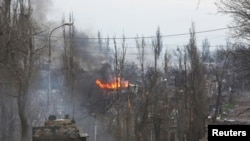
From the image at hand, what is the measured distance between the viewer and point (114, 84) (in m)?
41.0

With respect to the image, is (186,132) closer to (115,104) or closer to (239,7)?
(115,104)

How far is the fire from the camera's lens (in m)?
39.7

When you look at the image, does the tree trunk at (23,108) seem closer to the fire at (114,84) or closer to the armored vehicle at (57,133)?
the armored vehicle at (57,133)

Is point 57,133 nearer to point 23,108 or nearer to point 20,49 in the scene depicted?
point 23,108

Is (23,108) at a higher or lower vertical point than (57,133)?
higher

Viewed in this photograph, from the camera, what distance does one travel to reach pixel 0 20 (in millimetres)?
16422

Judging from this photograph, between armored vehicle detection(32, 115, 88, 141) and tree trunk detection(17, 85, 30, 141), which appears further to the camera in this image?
tree trunk detection(17, 85, 30, 141)

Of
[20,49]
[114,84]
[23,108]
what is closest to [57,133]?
[23,108]

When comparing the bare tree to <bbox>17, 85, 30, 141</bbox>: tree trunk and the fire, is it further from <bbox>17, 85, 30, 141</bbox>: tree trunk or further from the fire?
the fire

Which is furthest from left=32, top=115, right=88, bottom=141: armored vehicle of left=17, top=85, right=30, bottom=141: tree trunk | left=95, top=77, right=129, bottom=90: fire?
left=95, top=77, right=129, bottom=90: fire

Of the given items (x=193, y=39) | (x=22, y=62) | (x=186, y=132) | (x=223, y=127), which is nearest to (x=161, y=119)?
(x=186, y=132)

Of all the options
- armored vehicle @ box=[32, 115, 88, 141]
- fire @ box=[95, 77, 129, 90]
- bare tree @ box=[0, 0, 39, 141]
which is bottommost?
armored vehicle @ box=[32, 115, 88, 141]

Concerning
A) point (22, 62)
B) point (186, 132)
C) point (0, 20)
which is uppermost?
point (0, 20)

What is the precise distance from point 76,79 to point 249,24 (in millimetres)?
22074
